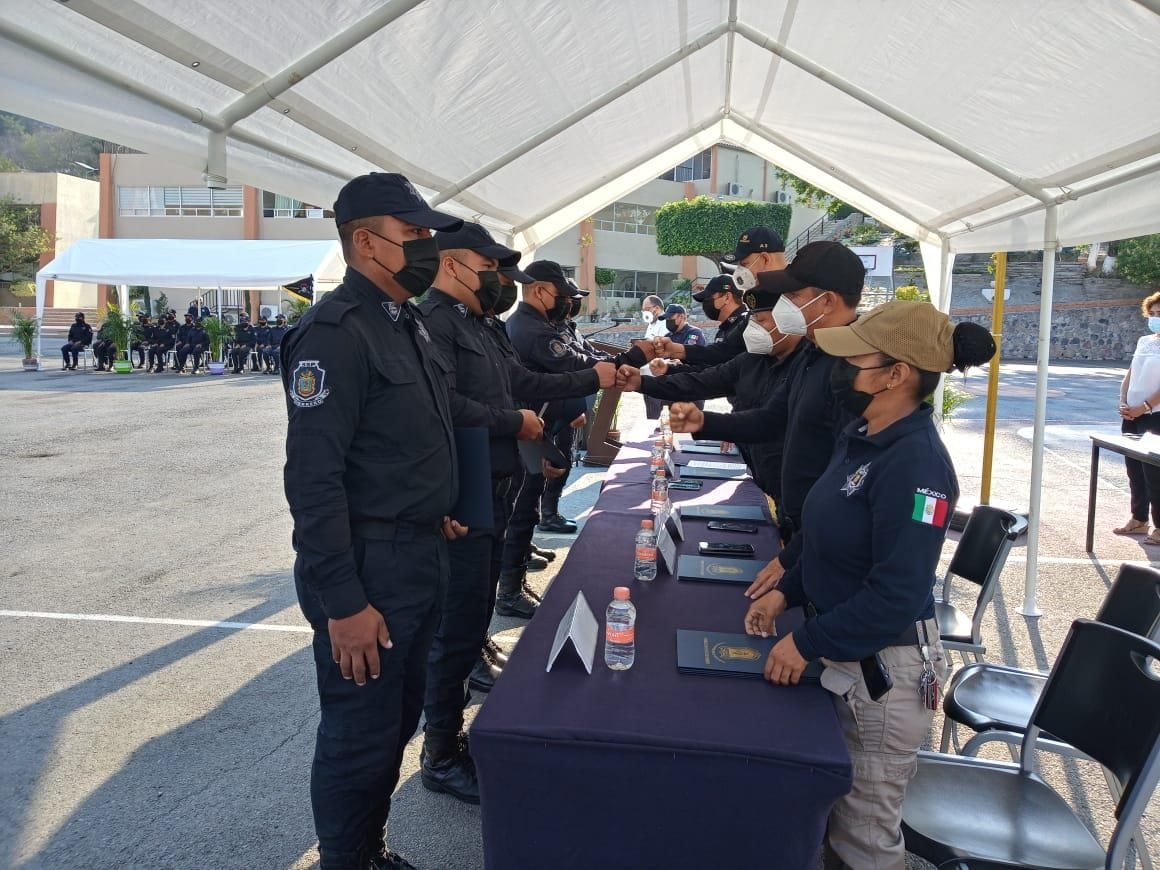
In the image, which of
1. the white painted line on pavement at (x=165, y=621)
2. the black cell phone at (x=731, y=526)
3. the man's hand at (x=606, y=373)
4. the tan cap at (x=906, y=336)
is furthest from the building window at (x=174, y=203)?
the tan cap at (x=906, y=336)

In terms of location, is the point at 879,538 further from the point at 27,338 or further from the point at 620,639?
the point at 27,338

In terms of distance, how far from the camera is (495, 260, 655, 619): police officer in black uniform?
4.71 meters

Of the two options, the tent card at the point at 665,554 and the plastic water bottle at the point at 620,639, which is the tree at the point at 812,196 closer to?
the tent card at the point at 665,554

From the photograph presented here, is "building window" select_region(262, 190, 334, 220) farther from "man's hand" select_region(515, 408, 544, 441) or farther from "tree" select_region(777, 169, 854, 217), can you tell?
"man's hand" select_region(515, 408, 544, 441)

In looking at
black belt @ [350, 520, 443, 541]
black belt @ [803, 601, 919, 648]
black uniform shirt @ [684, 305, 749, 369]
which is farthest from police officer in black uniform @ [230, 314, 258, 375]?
black belt @ [803, 601, 919, 648]

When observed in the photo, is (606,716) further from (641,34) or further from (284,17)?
(641,34)

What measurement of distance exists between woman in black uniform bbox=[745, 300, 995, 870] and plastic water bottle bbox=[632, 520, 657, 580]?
0.78 meters

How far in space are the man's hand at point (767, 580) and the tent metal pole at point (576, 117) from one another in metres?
3.55

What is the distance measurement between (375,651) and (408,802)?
3.65 ft

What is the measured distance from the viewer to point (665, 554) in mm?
2793

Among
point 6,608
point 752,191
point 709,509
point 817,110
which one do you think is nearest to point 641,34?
point 817,110

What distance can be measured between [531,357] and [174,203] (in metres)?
39.5

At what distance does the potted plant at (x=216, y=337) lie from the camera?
21703 mm

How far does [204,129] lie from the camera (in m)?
3.05
